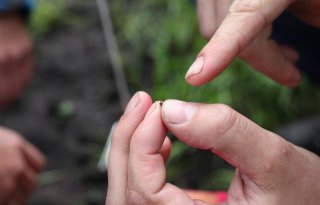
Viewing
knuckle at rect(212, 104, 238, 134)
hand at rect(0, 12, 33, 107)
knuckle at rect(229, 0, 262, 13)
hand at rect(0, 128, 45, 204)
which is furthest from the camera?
hand at rect(0, 12, 33, 107)

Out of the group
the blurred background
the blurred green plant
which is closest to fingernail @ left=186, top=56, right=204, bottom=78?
the blurred background

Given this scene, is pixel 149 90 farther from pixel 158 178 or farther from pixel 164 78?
pixel 158 178

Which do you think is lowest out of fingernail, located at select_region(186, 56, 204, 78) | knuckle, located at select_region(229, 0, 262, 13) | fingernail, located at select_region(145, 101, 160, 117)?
fingernail, located at select_region(145, 101, 160, 117)

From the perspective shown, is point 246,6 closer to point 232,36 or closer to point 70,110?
point 232,36

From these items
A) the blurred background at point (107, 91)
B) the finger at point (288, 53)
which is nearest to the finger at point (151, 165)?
the finger at point (288, 53)

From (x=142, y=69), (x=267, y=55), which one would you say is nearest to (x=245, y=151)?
(x=267, y=55)

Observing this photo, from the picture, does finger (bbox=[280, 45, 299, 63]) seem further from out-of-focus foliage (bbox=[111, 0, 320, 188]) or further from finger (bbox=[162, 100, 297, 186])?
out-of-focus foliage (bbox=[111, 0, 320, 188])

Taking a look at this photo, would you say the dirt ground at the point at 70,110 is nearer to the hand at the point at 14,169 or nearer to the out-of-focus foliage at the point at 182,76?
the out-of-focus foliage at the point at 182,76

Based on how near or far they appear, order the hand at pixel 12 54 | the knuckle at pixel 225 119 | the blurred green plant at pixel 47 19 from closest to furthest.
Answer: the knuckle at pixel 225 119
the hand at pixel 12 54
the blurred green plant at pixel 47 19

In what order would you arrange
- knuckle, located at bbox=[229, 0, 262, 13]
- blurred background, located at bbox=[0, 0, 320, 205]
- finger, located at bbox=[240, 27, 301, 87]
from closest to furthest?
knuckle, located at bbox=[229, 0, 262, 13] → finger, located at bbox=[240, 27, 301, 87] → blurred background, located at bbox=[0, 0, 320, 205]
